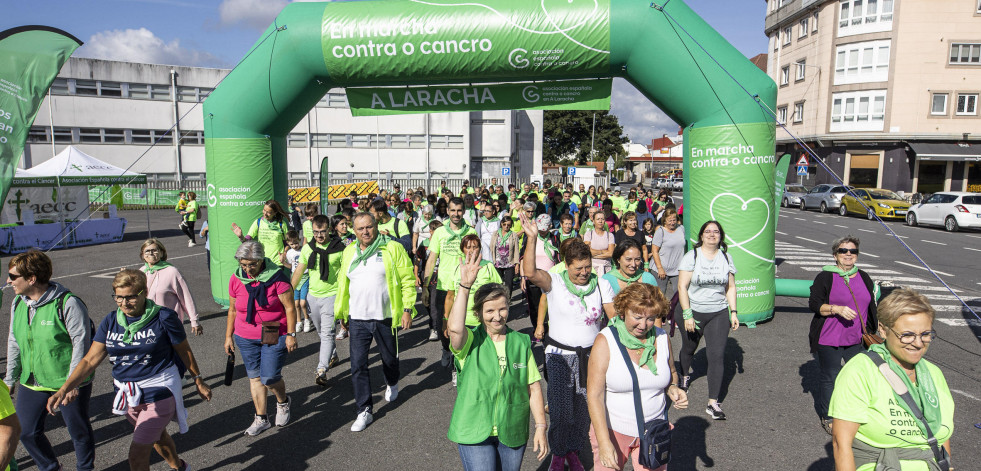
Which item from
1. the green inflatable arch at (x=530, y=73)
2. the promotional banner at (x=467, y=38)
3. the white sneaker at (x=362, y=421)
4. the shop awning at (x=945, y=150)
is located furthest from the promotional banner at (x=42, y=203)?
the shop awning at (x=945, y=150)

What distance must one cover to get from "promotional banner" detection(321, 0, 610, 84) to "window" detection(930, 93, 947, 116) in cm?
3471

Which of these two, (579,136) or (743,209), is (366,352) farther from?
(579,136)

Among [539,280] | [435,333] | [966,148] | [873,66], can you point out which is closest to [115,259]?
[435,333]

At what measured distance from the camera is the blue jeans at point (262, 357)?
4875mm

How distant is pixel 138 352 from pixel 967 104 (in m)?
42.5

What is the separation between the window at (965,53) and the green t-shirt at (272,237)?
129 ft

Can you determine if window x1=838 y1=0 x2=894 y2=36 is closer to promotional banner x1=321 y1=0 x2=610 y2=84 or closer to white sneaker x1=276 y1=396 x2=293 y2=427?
promotional banner x1=321 y1=0 x2=610 y2=84

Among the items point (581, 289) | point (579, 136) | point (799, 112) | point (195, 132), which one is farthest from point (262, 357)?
point (579, 136)

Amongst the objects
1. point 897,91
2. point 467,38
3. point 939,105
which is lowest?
point 467,38

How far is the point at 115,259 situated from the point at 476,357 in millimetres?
15303

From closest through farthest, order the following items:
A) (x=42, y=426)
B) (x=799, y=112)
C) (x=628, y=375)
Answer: (x=628, y=375)
(x=42, y=426)
(x=799, y=112)

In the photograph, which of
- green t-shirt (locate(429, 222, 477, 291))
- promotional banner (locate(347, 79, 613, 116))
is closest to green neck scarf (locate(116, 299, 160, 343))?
green t-shirt (locate(429, 222, 477, 291))

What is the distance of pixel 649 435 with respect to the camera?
125 inches

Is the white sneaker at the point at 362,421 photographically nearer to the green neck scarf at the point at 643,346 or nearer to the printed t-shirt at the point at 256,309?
the printed t-shirt at the point at 256,309
